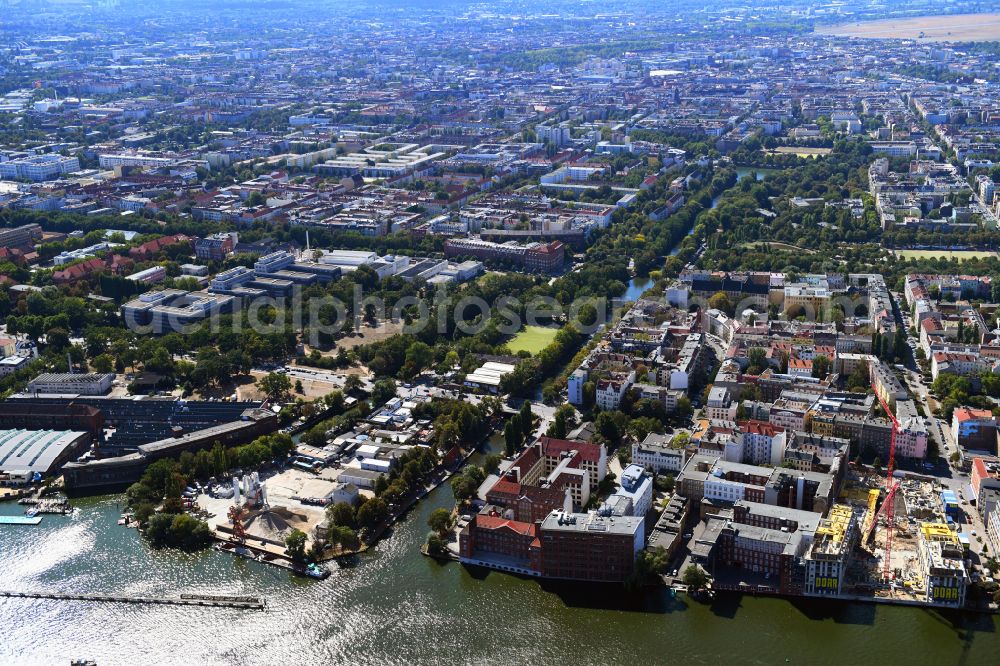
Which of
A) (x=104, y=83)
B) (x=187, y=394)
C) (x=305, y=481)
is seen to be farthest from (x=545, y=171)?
(x=104, y=83)

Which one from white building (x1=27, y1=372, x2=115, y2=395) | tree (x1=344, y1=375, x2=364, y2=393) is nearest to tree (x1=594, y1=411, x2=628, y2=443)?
tree (x1=344, y1=375, x2=364, y2=393)

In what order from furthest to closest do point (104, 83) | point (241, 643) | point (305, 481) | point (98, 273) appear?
point (104, 83) → point (98, 273) → point (305, 481) → point (241, 643)

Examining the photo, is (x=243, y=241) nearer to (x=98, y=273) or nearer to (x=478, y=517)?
(x=98, y=273)

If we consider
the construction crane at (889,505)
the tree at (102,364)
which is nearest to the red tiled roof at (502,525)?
the construction crane at (889,505)

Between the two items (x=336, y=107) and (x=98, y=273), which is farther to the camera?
(x=336, y=107)

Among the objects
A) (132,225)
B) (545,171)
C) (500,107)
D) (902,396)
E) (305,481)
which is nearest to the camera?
→ (305,481)

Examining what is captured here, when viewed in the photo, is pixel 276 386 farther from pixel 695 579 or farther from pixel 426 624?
pixel 695 579
